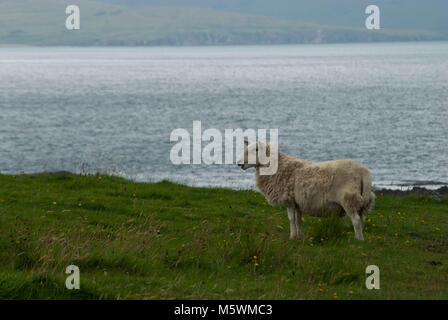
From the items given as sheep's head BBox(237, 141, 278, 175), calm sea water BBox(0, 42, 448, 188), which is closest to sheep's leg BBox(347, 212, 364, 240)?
sheep's head BBox(237, 141, 278, 175)

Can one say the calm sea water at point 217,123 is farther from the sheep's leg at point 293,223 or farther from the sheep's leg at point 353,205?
the sheep's leg at point 353,205

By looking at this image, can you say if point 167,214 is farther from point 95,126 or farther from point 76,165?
point 95,126

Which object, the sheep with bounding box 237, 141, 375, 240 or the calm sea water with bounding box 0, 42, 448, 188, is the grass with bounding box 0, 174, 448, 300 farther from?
the calm sea water with bounding box 0, 42, 448, 188

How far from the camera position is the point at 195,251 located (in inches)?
444

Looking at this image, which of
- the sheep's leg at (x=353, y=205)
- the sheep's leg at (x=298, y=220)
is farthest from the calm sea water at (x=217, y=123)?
the sheep's leg at (x=353, y=205)

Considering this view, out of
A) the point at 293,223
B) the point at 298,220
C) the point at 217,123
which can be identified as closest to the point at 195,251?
the point at 293,223

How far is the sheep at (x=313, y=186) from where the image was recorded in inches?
484

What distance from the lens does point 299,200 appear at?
12758 mm

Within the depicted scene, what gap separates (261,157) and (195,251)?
115 inches

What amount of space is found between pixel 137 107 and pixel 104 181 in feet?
220

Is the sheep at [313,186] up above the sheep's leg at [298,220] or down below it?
above

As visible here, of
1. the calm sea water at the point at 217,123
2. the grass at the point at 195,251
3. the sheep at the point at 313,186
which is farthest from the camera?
the calm sea water at the point at 217,123

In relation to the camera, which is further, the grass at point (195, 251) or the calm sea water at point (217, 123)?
the calm sea water at point (217, 123)

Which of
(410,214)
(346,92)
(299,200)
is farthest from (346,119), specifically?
(299,200)
